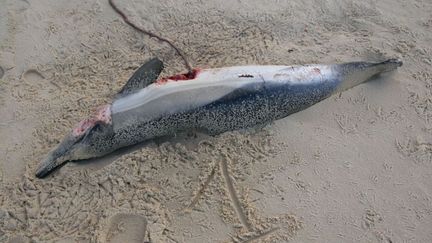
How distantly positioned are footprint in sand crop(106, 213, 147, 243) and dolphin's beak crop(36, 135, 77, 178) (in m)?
0.72

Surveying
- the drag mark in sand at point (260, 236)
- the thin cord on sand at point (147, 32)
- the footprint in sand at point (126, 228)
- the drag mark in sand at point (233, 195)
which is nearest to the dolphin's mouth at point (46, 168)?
the footprint in sand at point (126, 228)

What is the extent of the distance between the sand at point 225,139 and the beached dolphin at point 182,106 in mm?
168

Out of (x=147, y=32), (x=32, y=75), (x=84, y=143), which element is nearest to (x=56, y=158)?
(x=84, y=143)

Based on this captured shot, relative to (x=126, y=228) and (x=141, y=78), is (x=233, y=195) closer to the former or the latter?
(x=126, y=228)

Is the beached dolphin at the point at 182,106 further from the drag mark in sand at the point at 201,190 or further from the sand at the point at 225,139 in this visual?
the drag mark in sand at the point at 201,190

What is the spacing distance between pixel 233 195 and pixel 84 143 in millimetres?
1415

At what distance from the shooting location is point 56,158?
4203 mm

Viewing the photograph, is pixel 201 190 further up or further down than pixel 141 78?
further down

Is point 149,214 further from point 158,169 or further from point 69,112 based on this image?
point 69,112

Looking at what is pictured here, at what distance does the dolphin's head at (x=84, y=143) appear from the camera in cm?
420

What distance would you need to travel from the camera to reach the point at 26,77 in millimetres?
5043

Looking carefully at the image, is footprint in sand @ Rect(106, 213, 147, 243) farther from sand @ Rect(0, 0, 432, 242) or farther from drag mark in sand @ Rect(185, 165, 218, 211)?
drag mark in sand @ Rect(185, 165, 218, 211)

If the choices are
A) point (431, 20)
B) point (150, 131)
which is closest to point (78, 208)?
point (150, 131)

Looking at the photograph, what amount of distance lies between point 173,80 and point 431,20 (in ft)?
11.0
